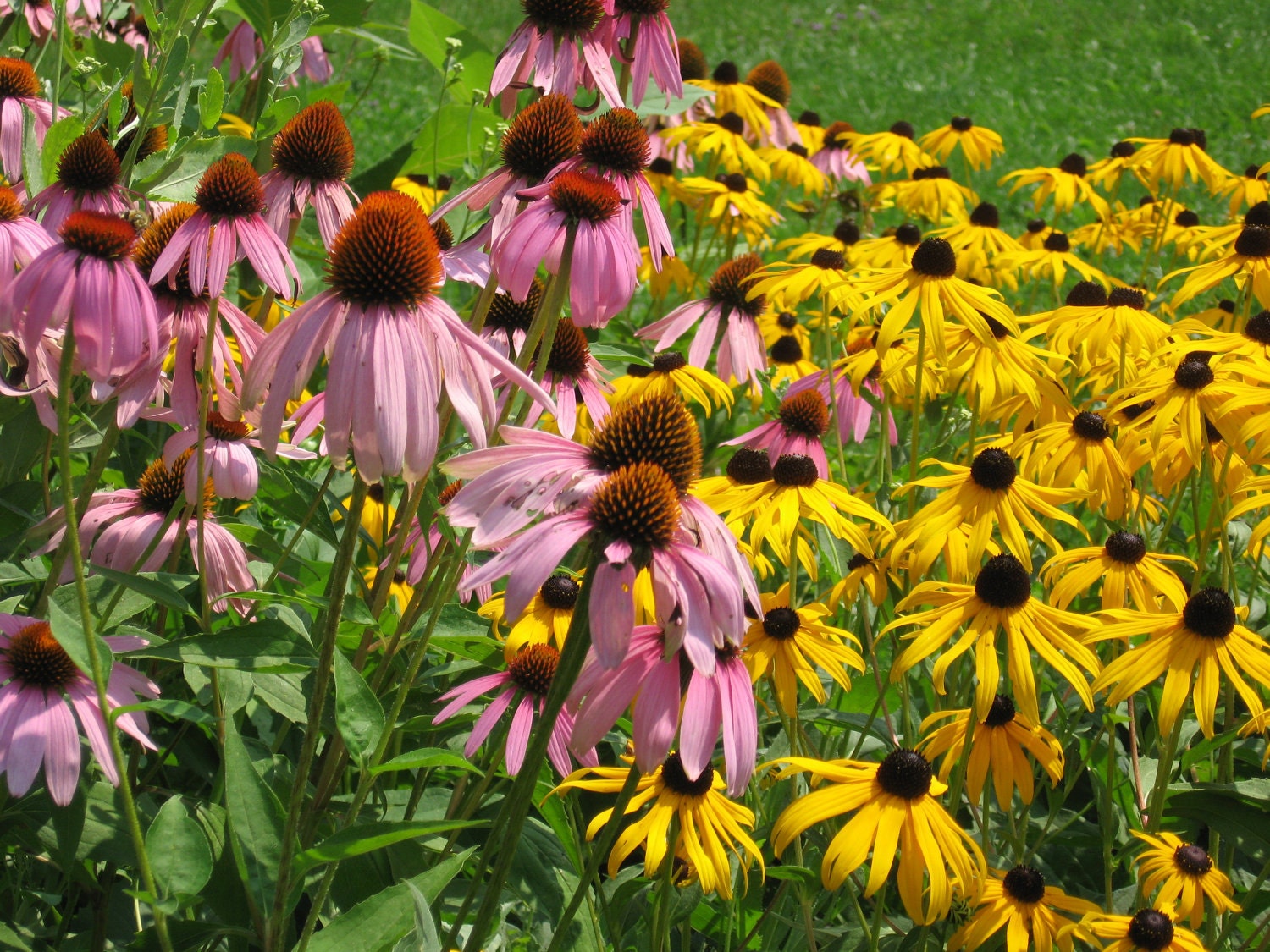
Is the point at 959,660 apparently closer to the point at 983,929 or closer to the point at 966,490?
the point at 966,490

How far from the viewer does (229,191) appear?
131cm

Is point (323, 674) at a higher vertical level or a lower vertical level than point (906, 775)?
higher

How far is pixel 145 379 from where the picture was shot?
1.32 m

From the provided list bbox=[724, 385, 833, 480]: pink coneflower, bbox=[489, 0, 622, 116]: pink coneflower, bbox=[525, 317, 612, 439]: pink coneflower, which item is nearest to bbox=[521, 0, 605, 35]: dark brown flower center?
bbox=[489, 0, 622, 116]: pink coneflower

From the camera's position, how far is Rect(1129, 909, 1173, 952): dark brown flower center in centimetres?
146

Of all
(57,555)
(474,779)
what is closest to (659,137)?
(474,779)

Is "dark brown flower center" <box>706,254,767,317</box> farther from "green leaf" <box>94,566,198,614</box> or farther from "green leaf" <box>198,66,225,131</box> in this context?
"green leaf" <box>94,566,198,614</box>

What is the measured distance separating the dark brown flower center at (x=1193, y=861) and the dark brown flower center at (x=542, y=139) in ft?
3.94

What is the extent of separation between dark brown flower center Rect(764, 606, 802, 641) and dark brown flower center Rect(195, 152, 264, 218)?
867 mm

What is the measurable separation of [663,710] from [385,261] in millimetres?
451

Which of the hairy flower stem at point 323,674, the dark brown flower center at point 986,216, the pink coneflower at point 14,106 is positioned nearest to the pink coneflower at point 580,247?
the hairy flower stem at point 323,674

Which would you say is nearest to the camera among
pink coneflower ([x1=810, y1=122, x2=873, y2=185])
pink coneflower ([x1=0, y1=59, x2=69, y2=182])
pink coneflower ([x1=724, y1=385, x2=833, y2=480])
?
pink coneflower ([x1=0, y1=59, x2=69, y2=182])

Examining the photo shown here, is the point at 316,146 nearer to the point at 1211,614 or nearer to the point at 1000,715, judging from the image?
the point at 1000,715

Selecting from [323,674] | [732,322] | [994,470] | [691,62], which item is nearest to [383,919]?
[323,674]
